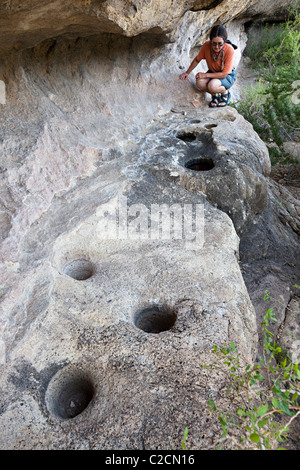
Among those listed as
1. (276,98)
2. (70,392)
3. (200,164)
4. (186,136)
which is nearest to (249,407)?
(70,392)

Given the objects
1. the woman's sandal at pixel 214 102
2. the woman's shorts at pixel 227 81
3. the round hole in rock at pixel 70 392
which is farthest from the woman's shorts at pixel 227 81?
the round hole in rock at pixel 70 392

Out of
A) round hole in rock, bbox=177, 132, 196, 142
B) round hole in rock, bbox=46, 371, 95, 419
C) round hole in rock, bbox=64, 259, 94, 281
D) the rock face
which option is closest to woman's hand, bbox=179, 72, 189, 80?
the rock face

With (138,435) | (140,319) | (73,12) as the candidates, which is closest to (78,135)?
(73,12)

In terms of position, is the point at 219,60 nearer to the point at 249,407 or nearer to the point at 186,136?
the point at 186,136

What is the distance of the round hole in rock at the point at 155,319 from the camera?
191 centimetres

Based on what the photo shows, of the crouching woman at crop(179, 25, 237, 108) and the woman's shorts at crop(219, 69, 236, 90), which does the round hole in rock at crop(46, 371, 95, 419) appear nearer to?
the crouching woman at crop(179, 25, 237, 108)

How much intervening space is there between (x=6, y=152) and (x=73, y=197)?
60 centimetres

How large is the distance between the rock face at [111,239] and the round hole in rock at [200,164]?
0.05ft

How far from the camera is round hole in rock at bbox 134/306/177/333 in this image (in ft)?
6.26

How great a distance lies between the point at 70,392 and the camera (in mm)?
1647

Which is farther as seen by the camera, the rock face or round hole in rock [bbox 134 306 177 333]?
round hole in rock [bbox 134 306 177 333]

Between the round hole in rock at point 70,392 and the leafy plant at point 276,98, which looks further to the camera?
the leafy plant at point 276,98

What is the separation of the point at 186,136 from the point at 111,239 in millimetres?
1868

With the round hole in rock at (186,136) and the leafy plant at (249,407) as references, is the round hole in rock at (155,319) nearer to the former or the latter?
the leafy plant at (249,407)
